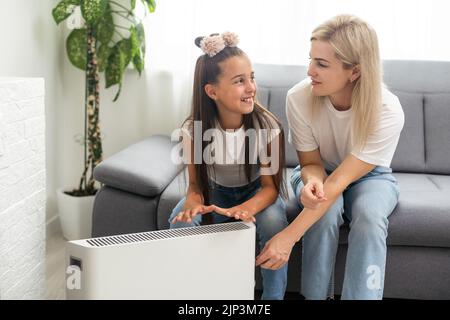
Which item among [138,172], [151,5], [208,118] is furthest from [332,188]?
[151,5]

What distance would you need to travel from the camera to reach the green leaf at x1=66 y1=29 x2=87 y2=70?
2.86 m

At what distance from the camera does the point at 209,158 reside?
2004 millimetres

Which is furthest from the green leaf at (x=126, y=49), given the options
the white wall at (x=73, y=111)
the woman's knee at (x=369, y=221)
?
the woman's knee at (x=369, y=221)

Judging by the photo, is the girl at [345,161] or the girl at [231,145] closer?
the girl at [345,161]

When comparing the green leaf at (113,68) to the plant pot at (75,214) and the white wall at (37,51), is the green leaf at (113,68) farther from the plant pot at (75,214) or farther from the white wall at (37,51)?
the plant pot at (75,214)

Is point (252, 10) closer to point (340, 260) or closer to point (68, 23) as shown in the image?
point (68, 23)

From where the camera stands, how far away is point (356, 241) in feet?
5.91

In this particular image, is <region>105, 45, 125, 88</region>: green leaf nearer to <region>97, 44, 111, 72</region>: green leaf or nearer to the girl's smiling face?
<region>97, 44, 111, 72</region>: green leaf

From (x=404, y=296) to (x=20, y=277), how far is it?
3.92 feet

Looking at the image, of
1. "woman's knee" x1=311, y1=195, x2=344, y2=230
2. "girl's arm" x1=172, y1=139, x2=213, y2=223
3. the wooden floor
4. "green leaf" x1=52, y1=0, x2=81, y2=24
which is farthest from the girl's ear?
"green leaf" x1=52, y1=0, x2=81, y2=24

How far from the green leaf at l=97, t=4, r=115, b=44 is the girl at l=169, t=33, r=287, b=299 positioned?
3.25 feet

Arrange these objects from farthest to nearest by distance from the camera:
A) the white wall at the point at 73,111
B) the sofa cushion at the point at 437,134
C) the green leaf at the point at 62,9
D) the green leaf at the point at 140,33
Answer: the white wall at the point at 73,111 < the green leaf at the point at 140,33 < the green leaf at the point at 62,9 < the sofa cushion at the point at 437,134

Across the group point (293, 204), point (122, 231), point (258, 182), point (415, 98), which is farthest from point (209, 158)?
point (415, 98)

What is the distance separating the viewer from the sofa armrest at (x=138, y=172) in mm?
2174
